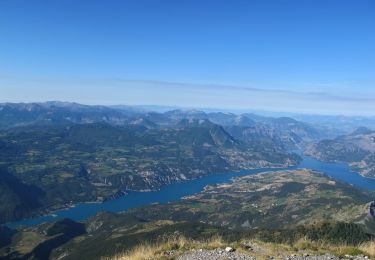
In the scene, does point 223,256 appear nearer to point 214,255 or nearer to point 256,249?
point 214,255

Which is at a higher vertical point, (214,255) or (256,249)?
(214,255)

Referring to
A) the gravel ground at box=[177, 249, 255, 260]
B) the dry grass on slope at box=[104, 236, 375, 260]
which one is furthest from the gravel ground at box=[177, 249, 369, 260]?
the dry grass on slope at box=[104, 236, 375, 260]

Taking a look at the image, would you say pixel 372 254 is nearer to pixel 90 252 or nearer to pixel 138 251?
pixel 138 251

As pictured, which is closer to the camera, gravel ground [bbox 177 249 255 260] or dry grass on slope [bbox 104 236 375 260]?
gravel ground [bbox 177 249 255 260]

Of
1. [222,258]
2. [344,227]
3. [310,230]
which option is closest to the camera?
[222,258]

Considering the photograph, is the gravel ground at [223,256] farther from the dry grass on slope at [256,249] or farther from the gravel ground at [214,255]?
the dry grass on slope at [256,249]

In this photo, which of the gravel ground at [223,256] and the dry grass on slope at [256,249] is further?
the dry grass on slope at [256,249]

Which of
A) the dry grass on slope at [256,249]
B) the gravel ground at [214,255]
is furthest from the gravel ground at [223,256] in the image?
the dry grass on slope at [256,249]

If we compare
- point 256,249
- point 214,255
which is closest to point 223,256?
point 214,255

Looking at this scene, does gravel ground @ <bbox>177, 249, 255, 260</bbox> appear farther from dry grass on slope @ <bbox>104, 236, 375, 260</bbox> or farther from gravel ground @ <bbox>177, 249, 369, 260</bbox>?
dry grass on slope @ <bbox>104, 236, 375, 260</bbox>

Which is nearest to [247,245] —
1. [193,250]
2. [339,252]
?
[193,250]

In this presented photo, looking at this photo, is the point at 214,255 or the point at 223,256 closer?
the point at 223,256
